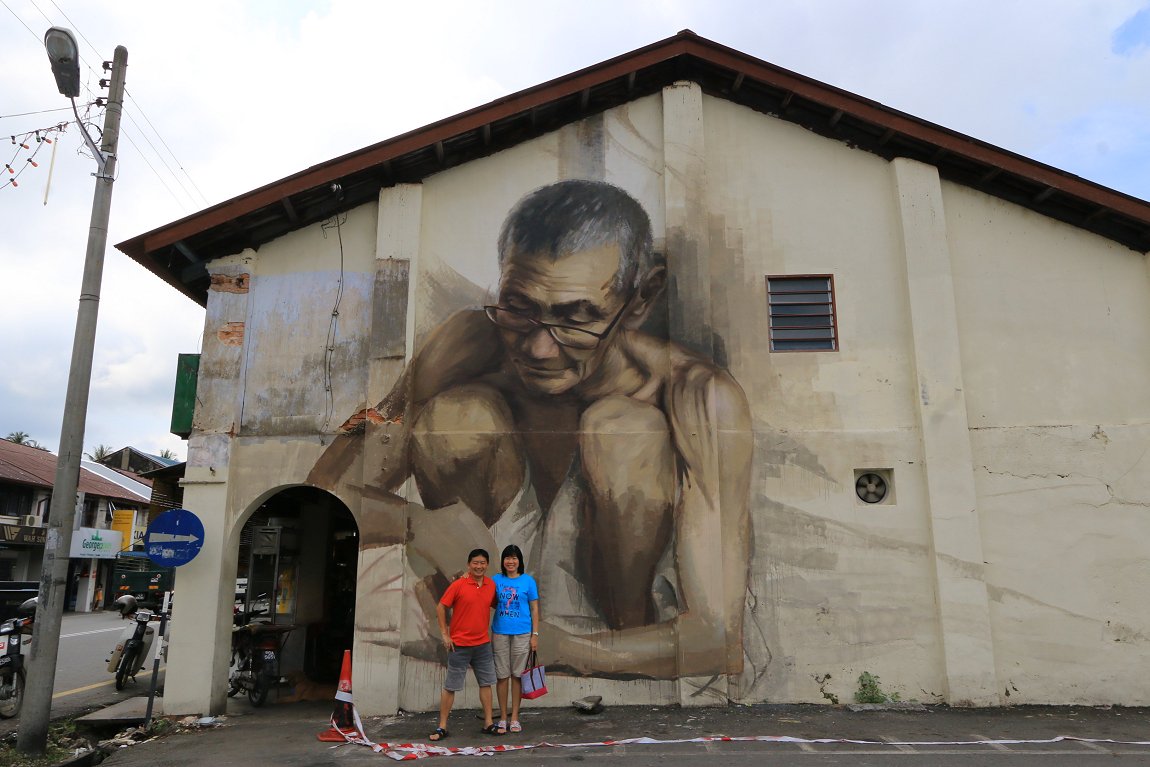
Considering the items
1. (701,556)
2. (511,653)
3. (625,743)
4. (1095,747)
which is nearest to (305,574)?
(511,653)

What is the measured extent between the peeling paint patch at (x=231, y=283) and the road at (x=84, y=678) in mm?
5005

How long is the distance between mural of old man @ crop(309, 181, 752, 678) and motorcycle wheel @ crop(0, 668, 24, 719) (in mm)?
4403

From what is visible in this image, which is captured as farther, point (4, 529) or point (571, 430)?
point (4, 529)

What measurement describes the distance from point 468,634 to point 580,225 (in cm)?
549

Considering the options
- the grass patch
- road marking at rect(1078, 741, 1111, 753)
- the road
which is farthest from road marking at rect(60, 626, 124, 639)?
road marking at rect(1078, 741, 1111, 753)

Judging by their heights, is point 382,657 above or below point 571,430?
below

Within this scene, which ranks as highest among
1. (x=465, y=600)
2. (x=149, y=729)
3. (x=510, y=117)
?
(x=510, y=117)

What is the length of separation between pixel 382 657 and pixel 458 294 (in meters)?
4.64

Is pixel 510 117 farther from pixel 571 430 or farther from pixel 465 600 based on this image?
pixel 465 600

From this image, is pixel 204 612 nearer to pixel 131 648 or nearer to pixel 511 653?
pixel 131 648

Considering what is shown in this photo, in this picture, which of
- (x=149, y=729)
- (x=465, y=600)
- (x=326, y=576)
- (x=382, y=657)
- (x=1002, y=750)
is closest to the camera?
(x=1002, y=750)

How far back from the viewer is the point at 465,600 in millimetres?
8242

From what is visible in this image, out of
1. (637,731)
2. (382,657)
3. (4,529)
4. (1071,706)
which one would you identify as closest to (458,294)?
(382,657)

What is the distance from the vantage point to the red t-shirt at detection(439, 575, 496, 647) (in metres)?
8.22
